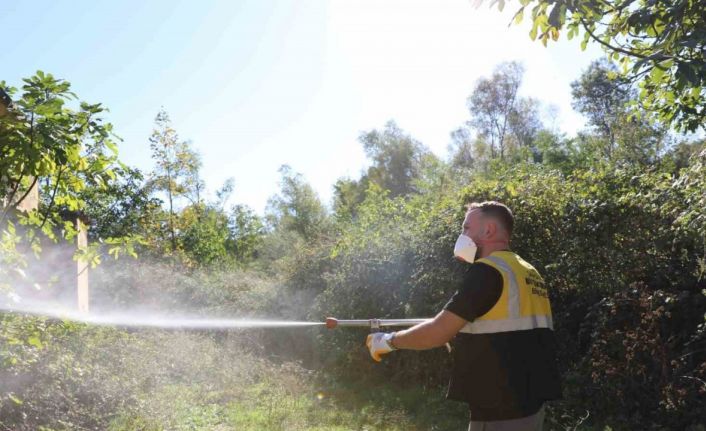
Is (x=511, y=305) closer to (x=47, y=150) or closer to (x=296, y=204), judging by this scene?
(x=47, y=150)

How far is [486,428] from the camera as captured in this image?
2936mm

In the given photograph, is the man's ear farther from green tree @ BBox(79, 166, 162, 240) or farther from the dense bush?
green tree @ BBox(79, 166, 162, 240)

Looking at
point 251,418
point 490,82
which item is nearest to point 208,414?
point 251,418

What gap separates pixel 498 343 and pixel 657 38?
1.93m

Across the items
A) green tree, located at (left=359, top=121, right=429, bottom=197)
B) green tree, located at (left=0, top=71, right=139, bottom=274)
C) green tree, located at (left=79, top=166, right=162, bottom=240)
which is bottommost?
green tree, located at (left=0, top=71, right=139, bottom=274)

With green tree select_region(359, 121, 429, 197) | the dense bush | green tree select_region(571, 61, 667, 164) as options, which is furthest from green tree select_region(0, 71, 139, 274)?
green tree select_region(359, 121, 429, 197)

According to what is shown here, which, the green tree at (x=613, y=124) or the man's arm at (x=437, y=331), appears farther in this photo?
the green tree at (x=613, y=124)

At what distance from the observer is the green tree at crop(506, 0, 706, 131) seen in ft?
9.73

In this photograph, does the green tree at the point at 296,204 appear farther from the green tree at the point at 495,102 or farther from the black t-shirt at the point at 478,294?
the black t-shirt at the point at 478,294

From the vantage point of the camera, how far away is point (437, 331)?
2881 millimetres

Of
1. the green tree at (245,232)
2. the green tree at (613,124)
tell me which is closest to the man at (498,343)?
the green tree at (613,124)

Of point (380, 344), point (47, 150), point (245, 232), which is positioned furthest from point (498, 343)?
point (245, 232)

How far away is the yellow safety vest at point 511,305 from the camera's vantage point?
2.91 m

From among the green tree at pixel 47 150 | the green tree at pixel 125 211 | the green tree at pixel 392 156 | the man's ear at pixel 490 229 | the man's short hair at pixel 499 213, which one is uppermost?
the green tree at pixel 392 156
